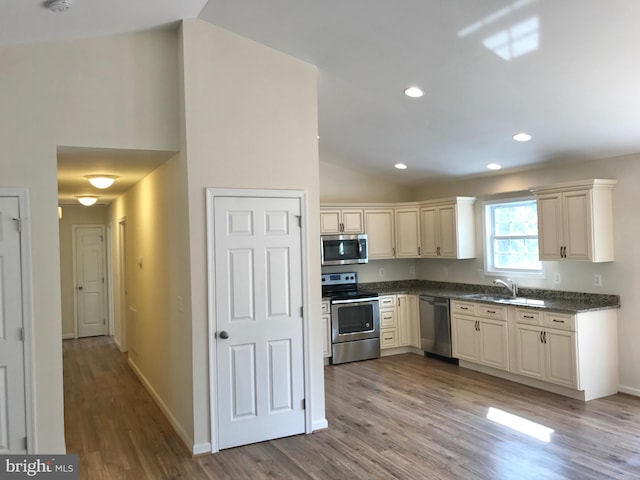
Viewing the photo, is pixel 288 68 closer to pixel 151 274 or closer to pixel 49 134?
pixel 49 134

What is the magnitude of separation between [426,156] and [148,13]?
374cm

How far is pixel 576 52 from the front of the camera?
345cm

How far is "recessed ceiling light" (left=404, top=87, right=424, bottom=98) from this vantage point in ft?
14.6

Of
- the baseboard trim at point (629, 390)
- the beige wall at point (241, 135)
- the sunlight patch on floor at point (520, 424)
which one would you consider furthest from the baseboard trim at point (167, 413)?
the baseboard trim at point (629, 390)

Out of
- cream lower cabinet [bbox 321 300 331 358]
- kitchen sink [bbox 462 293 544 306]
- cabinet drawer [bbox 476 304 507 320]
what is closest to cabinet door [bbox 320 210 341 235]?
cream lower cabinet [bbox 321 300 331 358]

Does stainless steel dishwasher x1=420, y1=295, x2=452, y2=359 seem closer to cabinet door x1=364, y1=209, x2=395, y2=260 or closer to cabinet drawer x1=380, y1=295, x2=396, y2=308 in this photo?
cabinet drawer x1=380, y1=295, x2=396, y2=308

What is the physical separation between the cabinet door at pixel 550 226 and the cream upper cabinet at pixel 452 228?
1.36m

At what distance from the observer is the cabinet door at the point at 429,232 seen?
7.23m

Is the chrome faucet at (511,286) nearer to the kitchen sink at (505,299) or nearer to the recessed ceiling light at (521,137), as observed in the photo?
the kitchen sink at (505,299)

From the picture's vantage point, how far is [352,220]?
24.0 ft

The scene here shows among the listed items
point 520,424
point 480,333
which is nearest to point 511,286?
point 480,333

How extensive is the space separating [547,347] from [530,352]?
0.24 metres

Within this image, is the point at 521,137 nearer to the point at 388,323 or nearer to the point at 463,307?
the point at 463,307

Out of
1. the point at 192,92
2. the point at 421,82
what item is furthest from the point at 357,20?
the point at 192,92
